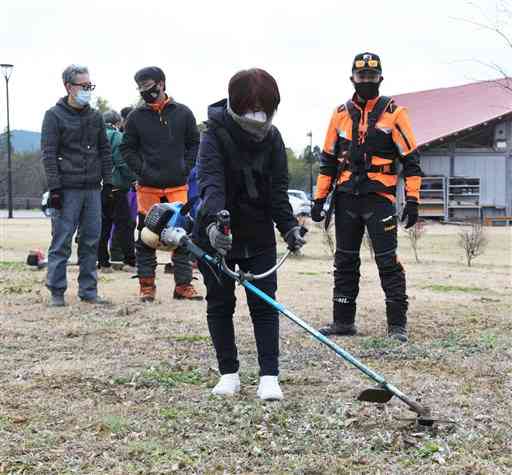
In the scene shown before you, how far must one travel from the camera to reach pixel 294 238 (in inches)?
177

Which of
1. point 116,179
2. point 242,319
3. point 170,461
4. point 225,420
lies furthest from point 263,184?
point 116,179

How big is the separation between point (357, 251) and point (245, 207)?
195 cm

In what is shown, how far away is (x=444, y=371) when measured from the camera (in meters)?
5.08

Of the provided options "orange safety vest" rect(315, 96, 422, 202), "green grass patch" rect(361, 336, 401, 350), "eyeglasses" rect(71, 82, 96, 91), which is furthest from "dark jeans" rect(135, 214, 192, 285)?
"green grass patch" rect(361, 336, 401, 350)

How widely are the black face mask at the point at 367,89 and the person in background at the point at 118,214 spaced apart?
4.56m

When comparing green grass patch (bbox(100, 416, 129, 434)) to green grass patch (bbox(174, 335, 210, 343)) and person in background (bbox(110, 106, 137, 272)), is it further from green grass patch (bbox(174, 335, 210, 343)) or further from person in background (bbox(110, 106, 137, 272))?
person in background (bbox(110, 106, 137, 272))

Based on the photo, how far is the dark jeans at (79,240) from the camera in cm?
740

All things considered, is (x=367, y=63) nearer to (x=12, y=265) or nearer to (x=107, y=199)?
(x=107, y=199)

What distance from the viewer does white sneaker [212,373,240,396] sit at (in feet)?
14.6

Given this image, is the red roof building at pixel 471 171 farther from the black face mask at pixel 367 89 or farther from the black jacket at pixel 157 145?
the black face mask at pixel 367 89

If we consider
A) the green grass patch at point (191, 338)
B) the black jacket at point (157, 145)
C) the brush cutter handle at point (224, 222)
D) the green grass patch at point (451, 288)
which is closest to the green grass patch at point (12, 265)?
the black jacket at point (157, 145)

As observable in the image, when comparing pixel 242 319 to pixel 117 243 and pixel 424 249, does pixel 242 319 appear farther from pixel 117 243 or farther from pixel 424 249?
pixel 424 249

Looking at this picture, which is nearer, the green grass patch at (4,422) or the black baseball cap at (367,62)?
the green grass patch at (4,422)

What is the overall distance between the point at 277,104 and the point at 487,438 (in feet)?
6.36
